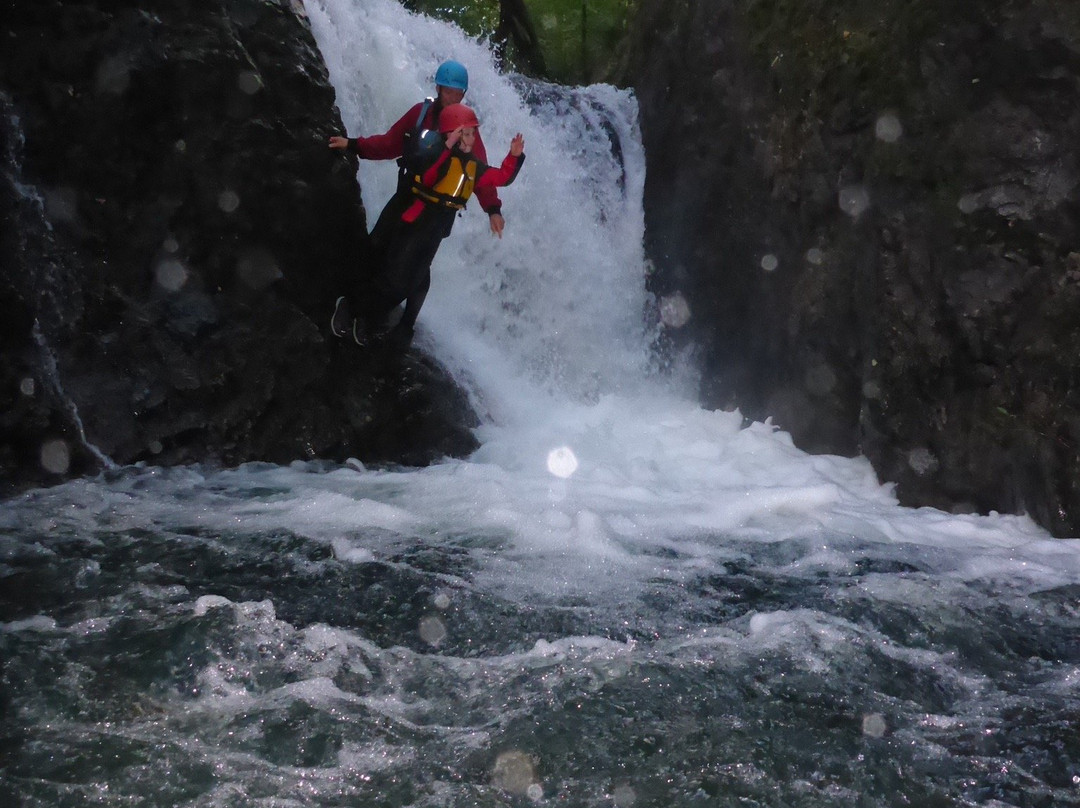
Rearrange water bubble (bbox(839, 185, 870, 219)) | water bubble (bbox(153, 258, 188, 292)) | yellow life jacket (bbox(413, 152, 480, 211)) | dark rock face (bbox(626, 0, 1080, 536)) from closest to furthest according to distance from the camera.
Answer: dark rock face (bbox(626, 0, 1080, 536)) < water bubble (bbox(153, 258, 188, 292)) < yellow life jacket (bbox(413, 152, 480, 211)) < water bubble (bbox(839, 185, 870, 219))

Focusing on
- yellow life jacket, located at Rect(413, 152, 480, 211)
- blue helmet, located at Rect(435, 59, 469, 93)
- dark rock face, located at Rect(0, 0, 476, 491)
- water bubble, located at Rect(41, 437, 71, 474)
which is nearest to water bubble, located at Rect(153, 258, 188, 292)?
dark rock face, located at Rect(0, 0, 476, 491)

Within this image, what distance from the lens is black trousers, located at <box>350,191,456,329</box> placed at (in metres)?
5.52

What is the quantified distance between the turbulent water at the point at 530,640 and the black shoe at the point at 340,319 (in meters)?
0.85

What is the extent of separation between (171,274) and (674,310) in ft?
15.0

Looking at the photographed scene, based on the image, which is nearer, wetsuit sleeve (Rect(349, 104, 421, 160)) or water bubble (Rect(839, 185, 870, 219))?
wetsuit sleeve (Rect(349, 104, 421, 160))

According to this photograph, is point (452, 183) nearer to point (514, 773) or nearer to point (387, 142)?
point (387, 142)

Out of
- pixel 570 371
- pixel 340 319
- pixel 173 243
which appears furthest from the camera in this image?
pixel 570 371

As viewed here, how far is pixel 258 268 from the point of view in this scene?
5.42 m

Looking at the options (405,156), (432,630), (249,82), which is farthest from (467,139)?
(432,630)

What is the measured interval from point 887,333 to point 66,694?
15.3 ft

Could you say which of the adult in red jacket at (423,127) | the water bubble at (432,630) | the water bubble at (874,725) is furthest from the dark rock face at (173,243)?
the water bubble at (874,725)

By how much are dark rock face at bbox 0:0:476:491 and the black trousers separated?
0.24 metres

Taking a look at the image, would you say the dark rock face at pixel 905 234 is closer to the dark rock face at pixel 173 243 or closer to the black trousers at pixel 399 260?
the black trousers at pixel 399 260

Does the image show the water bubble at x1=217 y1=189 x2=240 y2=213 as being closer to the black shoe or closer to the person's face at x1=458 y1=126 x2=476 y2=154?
the black shoe
